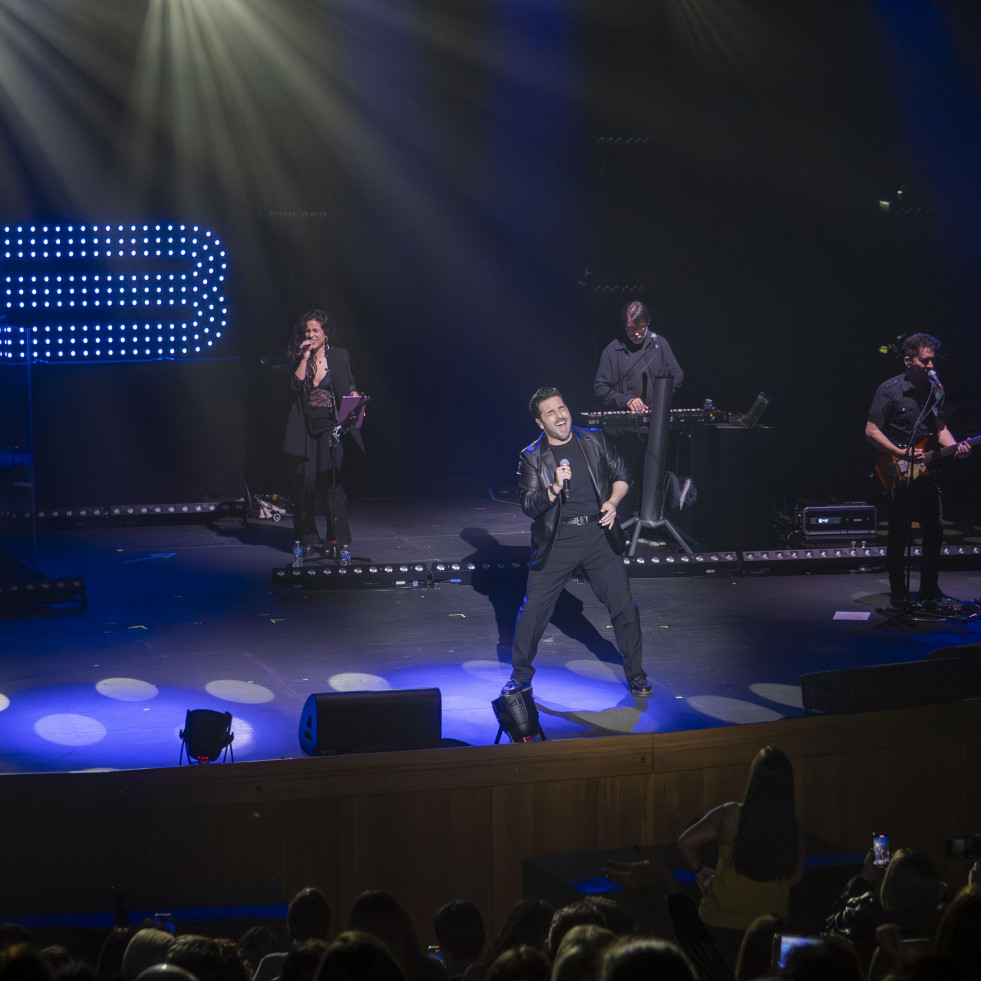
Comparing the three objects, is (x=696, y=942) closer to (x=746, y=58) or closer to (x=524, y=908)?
(x=524, y=908)

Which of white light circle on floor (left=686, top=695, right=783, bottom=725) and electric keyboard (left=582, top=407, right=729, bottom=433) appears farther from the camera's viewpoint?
electric keyboard (left=582, top=407, right=729, bottom=433)

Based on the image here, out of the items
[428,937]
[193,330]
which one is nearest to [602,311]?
[193,330]

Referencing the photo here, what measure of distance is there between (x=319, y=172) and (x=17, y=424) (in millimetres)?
5482

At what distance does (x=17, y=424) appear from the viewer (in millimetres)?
10492

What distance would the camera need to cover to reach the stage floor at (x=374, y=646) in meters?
7.15

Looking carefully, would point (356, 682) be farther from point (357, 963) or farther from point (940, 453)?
point (357, 963)

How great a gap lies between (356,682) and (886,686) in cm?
320

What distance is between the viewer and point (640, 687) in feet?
24.9

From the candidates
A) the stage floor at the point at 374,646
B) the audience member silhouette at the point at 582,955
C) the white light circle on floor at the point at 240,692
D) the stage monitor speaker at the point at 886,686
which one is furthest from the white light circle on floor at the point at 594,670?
the audience member silhouette at the point at 582,955

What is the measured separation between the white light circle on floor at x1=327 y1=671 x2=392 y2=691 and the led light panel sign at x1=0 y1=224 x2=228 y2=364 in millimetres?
7143

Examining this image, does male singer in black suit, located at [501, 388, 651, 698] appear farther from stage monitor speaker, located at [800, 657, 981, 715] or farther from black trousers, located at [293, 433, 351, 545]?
black trousers, located at [293, 433, 351, 545]

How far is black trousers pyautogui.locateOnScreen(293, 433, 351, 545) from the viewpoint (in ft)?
35.9

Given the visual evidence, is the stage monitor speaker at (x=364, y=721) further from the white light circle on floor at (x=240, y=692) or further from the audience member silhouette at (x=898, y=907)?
the audience member silhouette at (x=898, y=907)

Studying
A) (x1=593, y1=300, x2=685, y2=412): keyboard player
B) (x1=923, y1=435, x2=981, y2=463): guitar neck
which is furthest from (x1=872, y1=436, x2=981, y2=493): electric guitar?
(x1=593, y1=300, x2=685, y2=412): keyboard player
